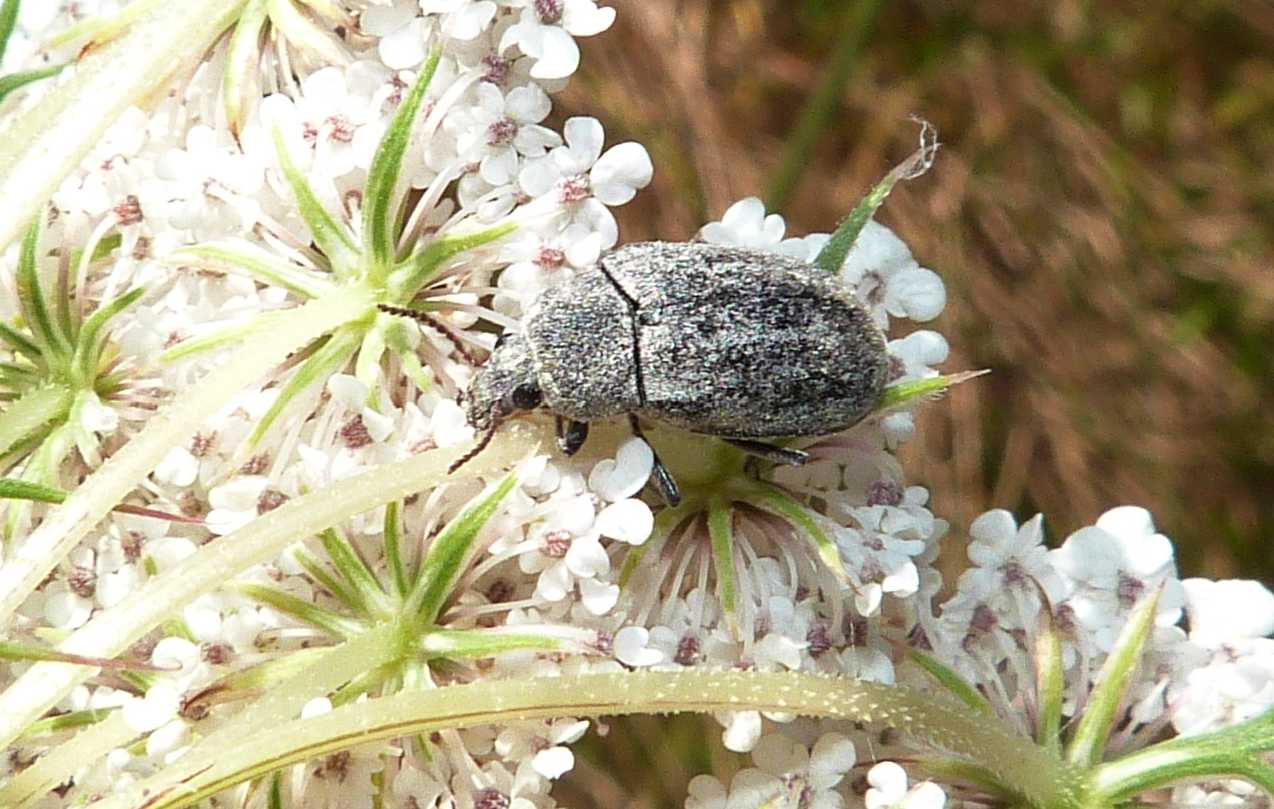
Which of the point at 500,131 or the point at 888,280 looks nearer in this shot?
the point at 500,131

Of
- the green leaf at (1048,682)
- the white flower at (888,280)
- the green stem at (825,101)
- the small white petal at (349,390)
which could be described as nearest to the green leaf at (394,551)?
the small white petal at (349,390)

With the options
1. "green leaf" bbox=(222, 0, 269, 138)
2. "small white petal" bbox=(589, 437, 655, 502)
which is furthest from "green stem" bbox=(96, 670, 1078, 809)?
"green leaf" bbox=(222, 0, 269, 138)

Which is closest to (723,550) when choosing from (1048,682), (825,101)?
(1048,682)

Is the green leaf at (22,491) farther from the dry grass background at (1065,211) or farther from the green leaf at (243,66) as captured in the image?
the dry grass background at (1065,211)

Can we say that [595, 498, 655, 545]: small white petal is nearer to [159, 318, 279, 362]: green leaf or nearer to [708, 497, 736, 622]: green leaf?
[708, 497, 736, 622]: green leaf

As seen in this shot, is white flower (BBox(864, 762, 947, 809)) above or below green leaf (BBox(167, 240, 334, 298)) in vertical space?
below

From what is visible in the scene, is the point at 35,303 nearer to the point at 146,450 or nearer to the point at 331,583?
the point at 146,450
